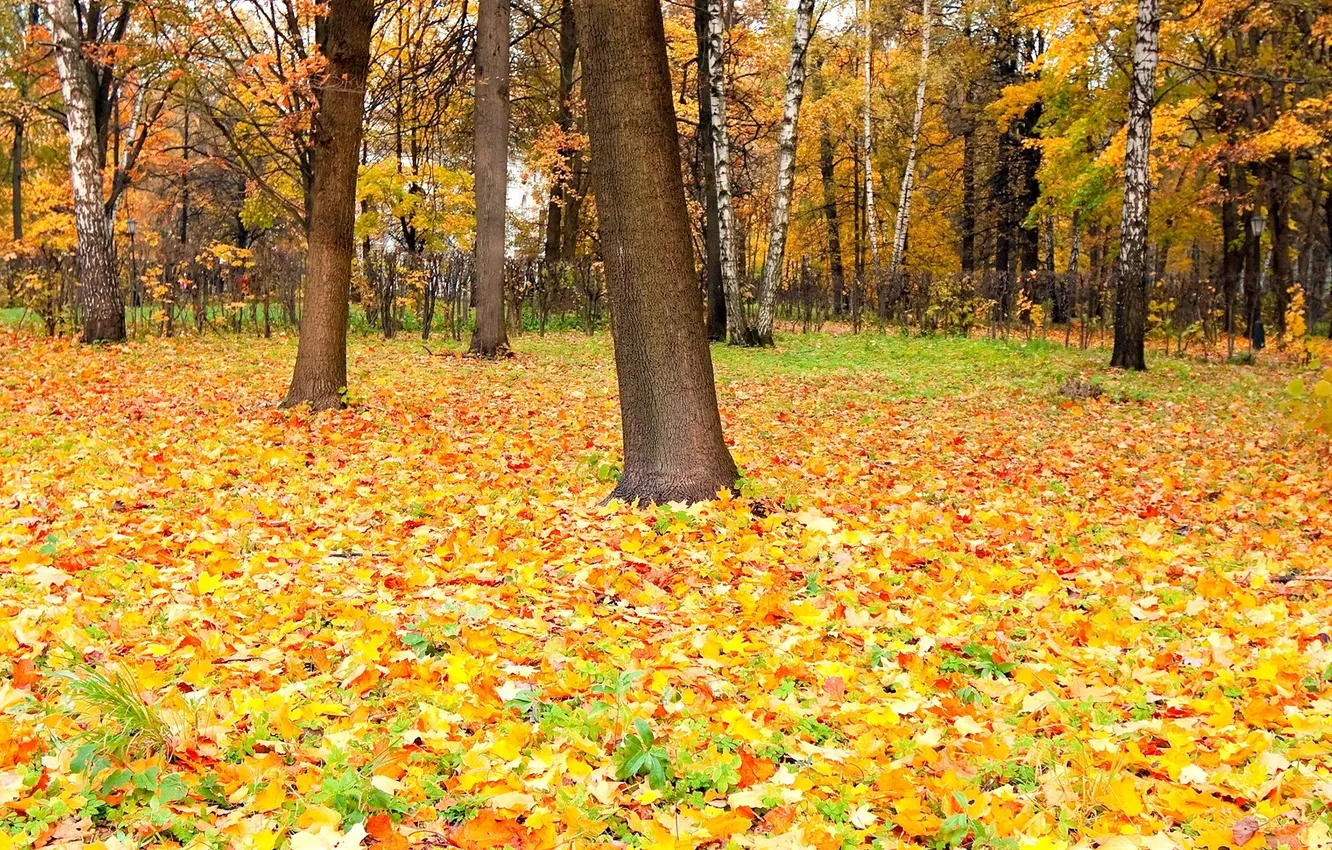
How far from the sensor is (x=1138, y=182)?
1277 cm

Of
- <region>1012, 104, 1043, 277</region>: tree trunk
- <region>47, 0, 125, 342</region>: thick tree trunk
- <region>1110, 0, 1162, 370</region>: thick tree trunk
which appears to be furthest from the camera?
<region>1012, 104, 1043, 277</region>: tree trunk

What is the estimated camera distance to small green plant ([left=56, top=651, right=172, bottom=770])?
2.53m

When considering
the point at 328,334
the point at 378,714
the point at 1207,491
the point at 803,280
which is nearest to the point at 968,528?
the point at 1207,491

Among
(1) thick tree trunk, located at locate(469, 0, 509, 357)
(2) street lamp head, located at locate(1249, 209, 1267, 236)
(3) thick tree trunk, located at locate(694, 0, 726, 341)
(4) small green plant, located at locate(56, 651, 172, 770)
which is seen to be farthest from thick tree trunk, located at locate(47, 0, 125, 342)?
(2) street lamp head, located at locate(1249, 209, 1267, 236)

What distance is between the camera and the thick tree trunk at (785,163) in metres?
14.7

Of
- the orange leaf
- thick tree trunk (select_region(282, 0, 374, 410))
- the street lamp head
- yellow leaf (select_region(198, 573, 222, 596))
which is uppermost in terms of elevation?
the street lamp head

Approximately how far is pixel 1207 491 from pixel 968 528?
2319mm

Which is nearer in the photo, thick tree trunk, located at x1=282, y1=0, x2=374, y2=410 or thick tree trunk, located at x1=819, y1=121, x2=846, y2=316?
thick tree trunk, located at x1=282, y1=0, x2=374, y2=410

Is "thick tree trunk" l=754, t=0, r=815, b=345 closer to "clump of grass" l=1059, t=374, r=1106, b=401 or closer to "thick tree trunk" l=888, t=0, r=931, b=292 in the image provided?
"clump of grass" l=1059, t=374, r=1106, b=401

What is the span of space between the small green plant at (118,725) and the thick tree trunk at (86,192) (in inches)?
483

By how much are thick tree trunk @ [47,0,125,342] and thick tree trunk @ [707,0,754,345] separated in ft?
29.5

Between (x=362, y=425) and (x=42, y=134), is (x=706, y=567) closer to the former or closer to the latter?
(x=362, y=425)

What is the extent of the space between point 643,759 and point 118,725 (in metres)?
1.52

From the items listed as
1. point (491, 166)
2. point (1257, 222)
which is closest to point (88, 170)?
point (491, 166)
